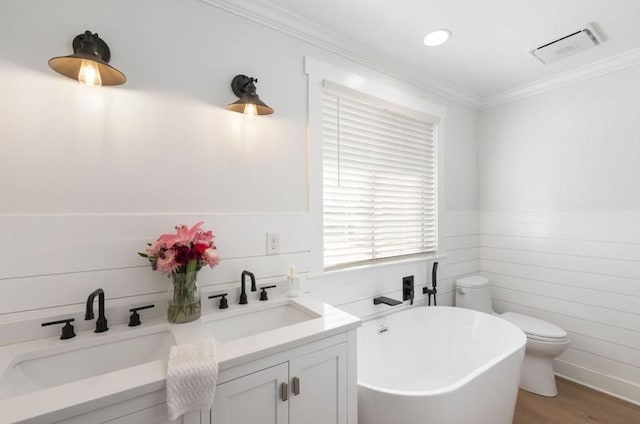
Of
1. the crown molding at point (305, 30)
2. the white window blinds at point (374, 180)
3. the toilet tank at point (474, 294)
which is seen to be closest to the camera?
the crown molding at point (305, 30)

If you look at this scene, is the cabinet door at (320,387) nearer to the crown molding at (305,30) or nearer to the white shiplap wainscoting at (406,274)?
the white shiplap wainscoting at (406,274)

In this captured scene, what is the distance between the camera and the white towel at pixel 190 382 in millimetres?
846

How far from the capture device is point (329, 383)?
3.97ft

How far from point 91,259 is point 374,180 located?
5.70 feet

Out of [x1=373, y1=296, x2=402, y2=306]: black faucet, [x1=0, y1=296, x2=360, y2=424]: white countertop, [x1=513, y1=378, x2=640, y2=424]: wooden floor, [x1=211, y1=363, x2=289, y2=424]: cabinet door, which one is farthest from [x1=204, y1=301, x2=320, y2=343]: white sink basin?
[x1=513, y1=378, x2=640, y2=424]: wooden floor

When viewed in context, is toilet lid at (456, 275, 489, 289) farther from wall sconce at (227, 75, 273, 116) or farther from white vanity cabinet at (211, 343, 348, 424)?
wall sconce at (227, 75, 273, 116)

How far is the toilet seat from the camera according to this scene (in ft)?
6.97

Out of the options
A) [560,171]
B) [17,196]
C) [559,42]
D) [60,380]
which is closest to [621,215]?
[560,171]

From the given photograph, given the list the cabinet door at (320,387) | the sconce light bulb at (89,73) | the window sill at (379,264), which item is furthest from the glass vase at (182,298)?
the sconce light bulb at (89,73)

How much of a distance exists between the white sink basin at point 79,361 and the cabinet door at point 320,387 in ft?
1.65

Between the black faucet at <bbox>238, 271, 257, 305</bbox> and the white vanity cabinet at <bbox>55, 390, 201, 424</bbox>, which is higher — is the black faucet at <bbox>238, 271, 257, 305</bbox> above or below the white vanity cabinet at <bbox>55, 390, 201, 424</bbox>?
above

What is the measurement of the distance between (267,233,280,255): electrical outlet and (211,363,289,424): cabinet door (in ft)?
2.22

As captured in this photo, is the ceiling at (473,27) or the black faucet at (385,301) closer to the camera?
the ceiling at (473,27)

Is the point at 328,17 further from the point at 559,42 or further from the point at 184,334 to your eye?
the point at 184,334
